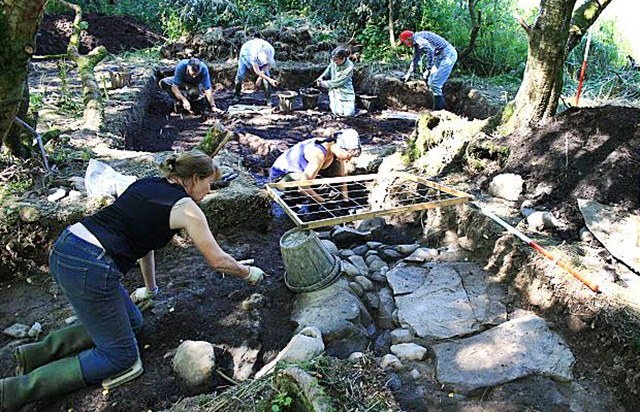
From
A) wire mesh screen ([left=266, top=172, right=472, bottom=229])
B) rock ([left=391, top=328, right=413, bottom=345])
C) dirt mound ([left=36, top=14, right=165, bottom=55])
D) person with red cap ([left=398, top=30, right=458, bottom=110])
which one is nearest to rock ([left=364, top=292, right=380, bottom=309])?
rock ([left=391, top=328, right=413, bottom=345])

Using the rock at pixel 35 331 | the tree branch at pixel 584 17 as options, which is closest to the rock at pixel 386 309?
the rock at pixel 35 331

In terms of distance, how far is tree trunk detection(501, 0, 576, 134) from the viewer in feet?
16.0

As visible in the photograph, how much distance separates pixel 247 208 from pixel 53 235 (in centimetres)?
157

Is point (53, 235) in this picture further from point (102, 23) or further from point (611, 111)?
point (102, 23)

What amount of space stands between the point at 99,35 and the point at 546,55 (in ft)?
40.2

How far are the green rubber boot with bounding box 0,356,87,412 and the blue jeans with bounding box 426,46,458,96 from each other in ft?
25.6

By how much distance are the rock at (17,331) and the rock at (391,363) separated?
7.42 feet

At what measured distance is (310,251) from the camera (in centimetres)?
357

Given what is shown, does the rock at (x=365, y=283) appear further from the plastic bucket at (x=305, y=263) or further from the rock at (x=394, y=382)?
the rock at (x=394, y=382)

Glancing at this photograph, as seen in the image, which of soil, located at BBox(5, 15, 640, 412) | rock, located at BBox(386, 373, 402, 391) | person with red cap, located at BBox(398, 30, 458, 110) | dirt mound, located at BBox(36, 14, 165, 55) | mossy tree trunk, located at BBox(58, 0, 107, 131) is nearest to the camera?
soil, located at BBox(5, 15, 640, 412)

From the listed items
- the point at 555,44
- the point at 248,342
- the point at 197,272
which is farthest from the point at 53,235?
the point at 555,44

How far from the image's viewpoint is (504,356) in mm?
3041

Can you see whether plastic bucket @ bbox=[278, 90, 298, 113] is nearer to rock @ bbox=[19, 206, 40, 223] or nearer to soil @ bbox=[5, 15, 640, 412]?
soil @ bbox=[5, 15, 640, 412]

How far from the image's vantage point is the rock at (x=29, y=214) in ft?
11.9
